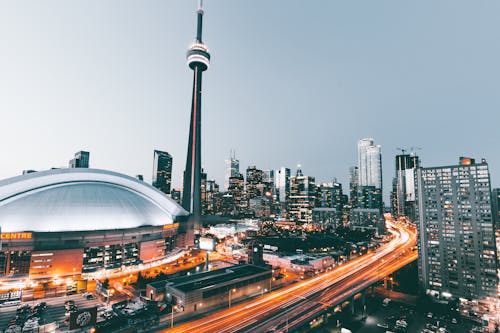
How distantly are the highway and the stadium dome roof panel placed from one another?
52201 mm

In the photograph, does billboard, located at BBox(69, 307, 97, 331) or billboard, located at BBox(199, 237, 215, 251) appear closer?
billboard, located at BBox(69, 307, 97, 331)

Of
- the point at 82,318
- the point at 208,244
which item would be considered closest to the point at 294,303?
the point at 208,244

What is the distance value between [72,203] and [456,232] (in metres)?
114

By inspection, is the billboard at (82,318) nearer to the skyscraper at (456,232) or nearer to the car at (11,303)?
the car at (11,303)

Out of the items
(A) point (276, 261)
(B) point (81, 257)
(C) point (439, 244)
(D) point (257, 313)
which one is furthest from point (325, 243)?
(B) point (81, 257)

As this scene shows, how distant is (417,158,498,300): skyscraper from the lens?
6888 cm

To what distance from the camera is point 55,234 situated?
71562 millimetres

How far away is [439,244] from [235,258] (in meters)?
68.4

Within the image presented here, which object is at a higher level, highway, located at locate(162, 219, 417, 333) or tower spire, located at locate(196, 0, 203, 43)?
tower spire, located at locate(196, 0, 203, 43)

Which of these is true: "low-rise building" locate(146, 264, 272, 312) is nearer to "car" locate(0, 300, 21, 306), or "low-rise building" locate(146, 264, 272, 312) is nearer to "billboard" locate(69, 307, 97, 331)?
"billboard" locate(69, 307, 97, 331)

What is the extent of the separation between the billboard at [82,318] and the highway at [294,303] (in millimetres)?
13328

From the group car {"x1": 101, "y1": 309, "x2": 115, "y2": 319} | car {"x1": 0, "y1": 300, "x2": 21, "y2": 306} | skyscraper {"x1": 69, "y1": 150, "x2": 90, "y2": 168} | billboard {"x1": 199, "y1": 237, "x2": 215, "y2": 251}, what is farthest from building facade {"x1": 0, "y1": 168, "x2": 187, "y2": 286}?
skyscraper {"x1": 69, "y1": 150, "x2": 90, "y2": 168}

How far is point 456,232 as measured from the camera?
Result: 73.7 meters

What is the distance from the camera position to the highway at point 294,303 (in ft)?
150
